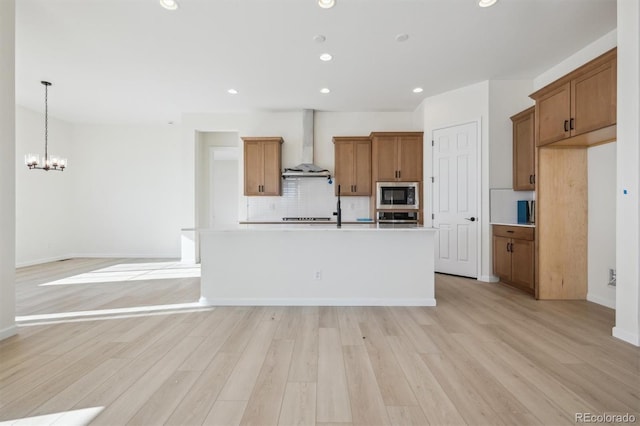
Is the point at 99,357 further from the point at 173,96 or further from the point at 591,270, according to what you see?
the point at 591,270

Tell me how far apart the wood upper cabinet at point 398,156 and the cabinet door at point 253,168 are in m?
2.24

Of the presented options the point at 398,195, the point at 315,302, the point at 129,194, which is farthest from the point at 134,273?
the point at 398,195

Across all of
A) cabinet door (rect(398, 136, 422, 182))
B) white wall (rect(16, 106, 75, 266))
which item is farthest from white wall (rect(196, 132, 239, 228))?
cabinet door (rect(398, 136, 422, 182))

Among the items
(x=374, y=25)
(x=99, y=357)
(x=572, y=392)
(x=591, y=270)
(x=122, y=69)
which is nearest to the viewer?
(x=572, y=392)

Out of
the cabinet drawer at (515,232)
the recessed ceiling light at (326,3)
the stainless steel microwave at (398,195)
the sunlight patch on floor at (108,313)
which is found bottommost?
the sunlight patch on floor at (108,313)

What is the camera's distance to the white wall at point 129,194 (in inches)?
269

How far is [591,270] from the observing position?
3508 mm

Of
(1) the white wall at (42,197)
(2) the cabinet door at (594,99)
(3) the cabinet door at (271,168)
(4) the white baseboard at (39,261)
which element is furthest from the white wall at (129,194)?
(2) the cabinet door at (594,99)

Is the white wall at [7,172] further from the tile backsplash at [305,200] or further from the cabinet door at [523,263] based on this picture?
the cabinet door at [523,263]

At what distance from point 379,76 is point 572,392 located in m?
4.09

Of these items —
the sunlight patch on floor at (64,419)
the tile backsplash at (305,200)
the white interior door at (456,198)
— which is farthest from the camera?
the tile backsplash at (305,200)

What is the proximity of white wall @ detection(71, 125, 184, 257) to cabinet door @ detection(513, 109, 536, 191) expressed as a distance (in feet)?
22.3

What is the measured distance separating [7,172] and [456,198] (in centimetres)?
556

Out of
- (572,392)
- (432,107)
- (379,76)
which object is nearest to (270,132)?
(379,76)
